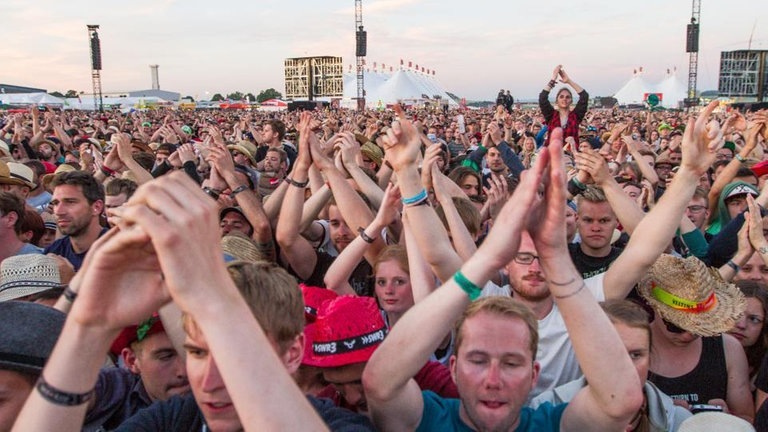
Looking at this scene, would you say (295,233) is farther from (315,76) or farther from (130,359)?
(315,76)

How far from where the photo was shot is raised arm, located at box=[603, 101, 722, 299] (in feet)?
9.11

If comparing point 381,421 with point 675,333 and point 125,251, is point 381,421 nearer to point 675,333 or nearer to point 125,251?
point 125,251

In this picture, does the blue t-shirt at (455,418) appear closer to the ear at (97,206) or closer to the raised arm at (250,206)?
the raised arm at (250,206)

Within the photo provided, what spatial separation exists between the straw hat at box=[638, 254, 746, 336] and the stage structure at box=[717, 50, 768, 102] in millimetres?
41766

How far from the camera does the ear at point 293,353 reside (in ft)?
5.66

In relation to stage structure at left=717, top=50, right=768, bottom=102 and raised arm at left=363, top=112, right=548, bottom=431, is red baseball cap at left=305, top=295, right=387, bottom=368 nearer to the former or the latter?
raised arm at left=363, top=112, right=548, bottom=431

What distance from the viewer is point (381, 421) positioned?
80.7 inches

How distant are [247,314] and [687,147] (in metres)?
2.43

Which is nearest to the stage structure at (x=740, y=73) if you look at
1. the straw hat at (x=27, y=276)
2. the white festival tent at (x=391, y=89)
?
the white festival tent at (x=391, y=89)

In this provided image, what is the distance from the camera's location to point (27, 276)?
2.88m

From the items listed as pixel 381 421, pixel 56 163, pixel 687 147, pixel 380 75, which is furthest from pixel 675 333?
pixel 380 75

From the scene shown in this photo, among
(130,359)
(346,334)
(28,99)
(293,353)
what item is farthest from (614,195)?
(28,99)

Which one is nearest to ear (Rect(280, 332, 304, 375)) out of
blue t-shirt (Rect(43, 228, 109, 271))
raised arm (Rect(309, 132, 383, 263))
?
raised arm (Rect(309, 132, 383, 263))

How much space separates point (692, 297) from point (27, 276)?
10.4ft
